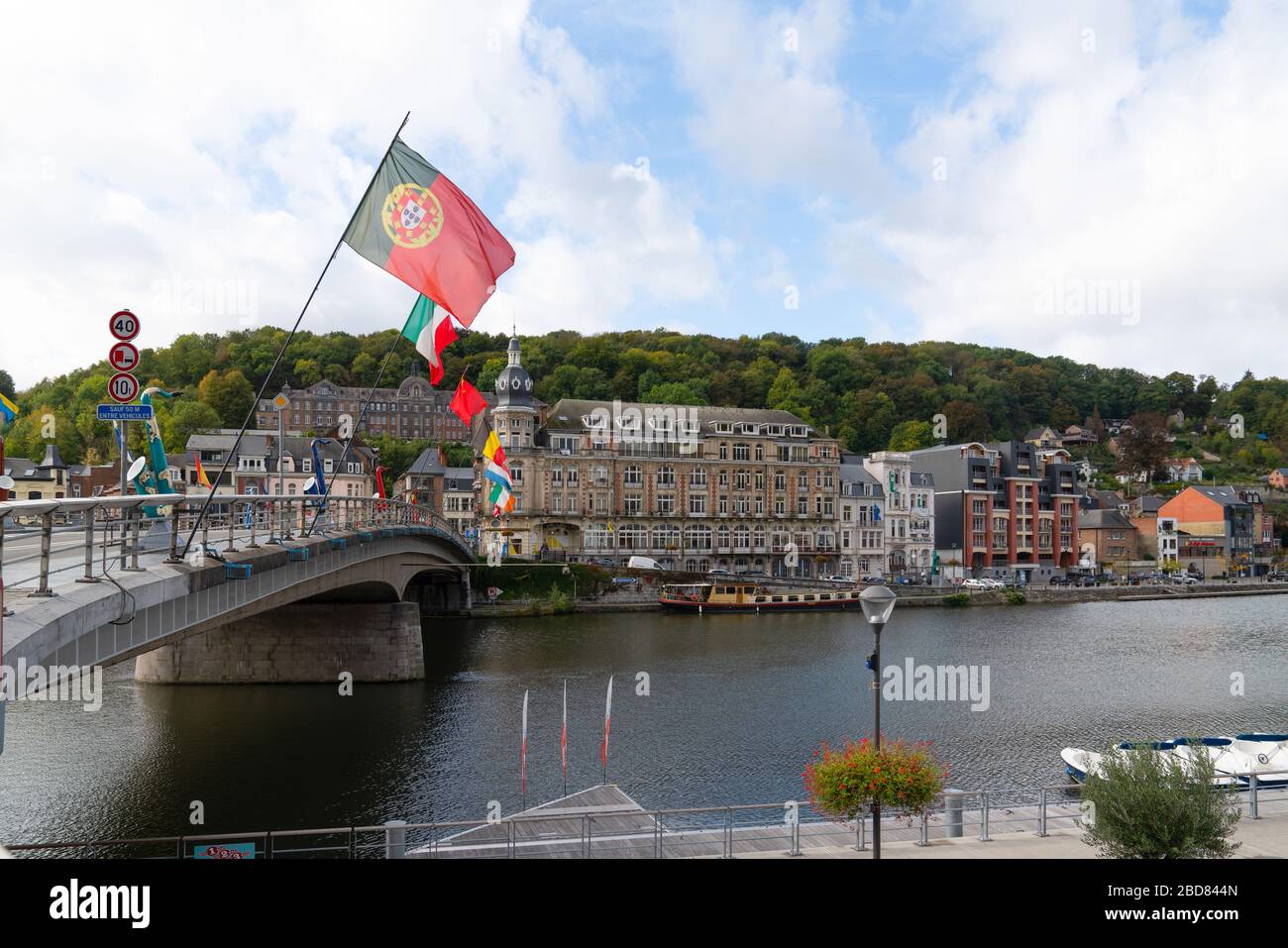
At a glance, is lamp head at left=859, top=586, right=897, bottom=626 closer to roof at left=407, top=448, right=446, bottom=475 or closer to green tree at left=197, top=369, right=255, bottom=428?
roof at left=407, top=448, right=446, bottom=475

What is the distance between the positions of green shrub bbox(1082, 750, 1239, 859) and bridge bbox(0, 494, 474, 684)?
16776 mm

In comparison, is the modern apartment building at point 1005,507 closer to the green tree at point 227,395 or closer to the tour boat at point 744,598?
the tour boat at point 744,598

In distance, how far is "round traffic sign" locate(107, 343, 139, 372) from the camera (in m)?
21.6

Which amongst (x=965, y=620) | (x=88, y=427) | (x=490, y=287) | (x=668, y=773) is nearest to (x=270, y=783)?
(x=668, y=773)

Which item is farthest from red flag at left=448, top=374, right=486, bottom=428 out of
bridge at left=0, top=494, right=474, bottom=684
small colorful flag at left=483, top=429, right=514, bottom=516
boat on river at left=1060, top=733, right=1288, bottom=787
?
boat on river at left=1060, top=733, right=1288, bottom=787

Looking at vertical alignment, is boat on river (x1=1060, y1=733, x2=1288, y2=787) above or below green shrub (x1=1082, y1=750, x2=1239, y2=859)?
below

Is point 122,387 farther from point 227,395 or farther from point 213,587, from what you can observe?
point 227,395

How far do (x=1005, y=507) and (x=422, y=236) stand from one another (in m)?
114

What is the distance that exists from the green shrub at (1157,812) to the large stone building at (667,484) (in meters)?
81.6

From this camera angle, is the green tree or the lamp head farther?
the green tree

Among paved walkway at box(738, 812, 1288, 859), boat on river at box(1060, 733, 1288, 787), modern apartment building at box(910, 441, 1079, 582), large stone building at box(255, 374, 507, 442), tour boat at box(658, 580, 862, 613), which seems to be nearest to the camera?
paved walkway at box(738, 812, 1288, 859)

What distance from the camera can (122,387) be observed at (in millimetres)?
21859

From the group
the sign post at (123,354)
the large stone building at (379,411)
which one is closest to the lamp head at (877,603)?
the sign post at (123,354)
